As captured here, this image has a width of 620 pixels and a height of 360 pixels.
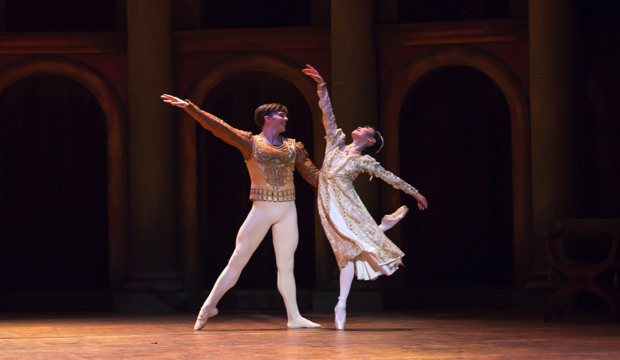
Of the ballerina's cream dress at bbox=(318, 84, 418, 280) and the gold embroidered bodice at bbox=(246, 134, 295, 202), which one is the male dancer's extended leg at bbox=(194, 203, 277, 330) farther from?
the ballerina's cream dress at bbox=(318, 84, 418, 280)

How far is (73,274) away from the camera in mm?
12344

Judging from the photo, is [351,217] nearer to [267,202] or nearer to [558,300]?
[267,202]

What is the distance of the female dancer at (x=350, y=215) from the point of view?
8.19 metres

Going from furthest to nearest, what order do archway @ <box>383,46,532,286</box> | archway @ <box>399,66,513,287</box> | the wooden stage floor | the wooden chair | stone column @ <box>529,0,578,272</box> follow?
archway @ <box>399,66,513,287</box>
archway @ <box>383,46,532,286</box>
stone column @ <box>529,0,578,272</box>
the wooden chair
the wooden stage floor

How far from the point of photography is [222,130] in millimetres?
8172

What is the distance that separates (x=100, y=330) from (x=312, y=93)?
4077 millimetres

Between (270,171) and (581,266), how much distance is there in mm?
3058

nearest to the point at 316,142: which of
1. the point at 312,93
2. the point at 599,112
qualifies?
the point at 312,93

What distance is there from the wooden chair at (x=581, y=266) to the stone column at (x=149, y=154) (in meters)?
4.38

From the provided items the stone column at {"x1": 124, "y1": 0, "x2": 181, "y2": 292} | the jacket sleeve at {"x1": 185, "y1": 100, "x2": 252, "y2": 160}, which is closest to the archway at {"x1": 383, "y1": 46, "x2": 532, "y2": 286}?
the stone column at {"x1": 124, "y1": 0, "x2": 181, "y2": 292}

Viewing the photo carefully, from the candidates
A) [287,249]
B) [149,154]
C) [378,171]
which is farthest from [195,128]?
[378,171]

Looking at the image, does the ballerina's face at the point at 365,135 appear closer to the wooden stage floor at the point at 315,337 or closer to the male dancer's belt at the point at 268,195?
the male dancer's belt at the point at 268,195

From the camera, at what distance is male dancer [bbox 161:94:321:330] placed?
26.8 feet

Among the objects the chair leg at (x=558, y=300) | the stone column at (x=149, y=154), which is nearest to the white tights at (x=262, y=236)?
the chair leg at (x=558, y=300)
